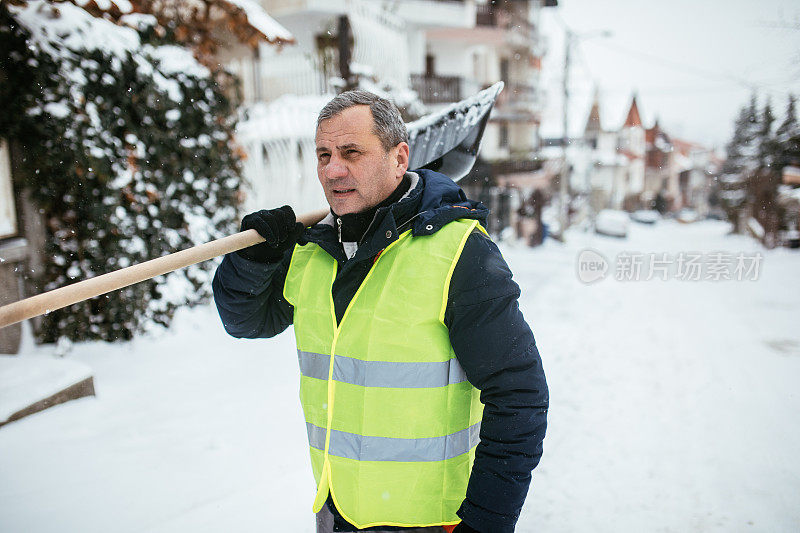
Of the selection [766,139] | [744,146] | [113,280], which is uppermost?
[766,139]

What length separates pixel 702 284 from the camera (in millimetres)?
9242

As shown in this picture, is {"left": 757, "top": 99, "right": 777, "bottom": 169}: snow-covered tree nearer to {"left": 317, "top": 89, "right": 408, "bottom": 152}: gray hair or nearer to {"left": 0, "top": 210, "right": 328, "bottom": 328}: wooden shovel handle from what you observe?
{"left": 317, "top": 89, "right": 408, "bottom": 152}: gray hair

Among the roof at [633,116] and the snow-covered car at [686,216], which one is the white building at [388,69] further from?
the snow-covered car at [686,216]

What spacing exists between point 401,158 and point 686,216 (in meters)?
21.3

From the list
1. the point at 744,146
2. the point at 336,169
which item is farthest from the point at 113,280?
A: the point at 744,146

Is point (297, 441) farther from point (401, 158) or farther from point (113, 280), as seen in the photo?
point (401, 158)

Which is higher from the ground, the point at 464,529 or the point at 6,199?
the point at 6,199

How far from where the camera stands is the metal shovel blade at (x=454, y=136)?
7.06ft

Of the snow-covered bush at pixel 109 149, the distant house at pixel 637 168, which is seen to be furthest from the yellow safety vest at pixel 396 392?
the distant house at pixel 637 168

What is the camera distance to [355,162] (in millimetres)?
1366

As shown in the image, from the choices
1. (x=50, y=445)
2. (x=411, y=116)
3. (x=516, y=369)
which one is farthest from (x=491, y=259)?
(x=411, y=116)

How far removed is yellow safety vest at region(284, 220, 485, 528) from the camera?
129 centimetres

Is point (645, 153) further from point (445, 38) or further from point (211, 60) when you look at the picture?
point (211, 60)
